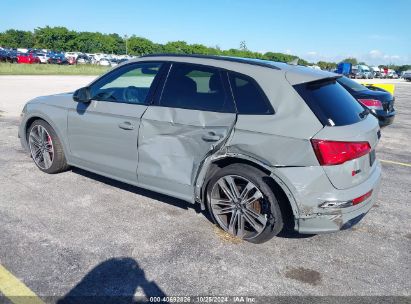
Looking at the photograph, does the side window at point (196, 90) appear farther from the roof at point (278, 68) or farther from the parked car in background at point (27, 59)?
the parked car in background at point (27, 59)

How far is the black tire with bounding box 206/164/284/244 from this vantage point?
3305mm

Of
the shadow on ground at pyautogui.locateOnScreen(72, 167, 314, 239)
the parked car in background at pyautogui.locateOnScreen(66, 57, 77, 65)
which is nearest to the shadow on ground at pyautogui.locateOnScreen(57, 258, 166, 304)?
the shadow on ground at pyautogui.locateOnScreen(72, 167, 314, 239)

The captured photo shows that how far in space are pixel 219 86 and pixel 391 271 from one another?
2.27 metres

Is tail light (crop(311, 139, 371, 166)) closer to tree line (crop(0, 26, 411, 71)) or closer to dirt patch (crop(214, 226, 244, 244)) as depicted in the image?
dirt patch (crop(214, 226, 244, 244))

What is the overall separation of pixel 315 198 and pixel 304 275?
651 mm

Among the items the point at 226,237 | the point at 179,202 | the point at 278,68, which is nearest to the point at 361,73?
the point at 179,202

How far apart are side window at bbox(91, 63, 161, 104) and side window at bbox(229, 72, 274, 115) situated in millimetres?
996

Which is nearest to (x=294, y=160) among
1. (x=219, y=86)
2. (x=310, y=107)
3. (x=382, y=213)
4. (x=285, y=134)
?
(x=285, y=134)

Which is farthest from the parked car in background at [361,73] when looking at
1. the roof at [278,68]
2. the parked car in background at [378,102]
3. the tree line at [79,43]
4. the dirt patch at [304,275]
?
the dirt patch at [304,275]

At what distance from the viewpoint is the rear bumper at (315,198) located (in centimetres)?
A: 310

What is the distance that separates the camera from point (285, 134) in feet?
10.4

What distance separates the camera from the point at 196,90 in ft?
12.3

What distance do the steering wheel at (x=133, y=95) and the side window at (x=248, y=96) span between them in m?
1.09

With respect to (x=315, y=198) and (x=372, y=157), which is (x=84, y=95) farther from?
(x=372, y=157)
